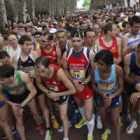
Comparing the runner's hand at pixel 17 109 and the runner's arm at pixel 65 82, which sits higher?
the runner's arm at pixel 65 82

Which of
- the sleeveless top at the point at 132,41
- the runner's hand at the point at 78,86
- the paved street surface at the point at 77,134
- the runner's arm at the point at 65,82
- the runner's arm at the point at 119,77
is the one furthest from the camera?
the sleeveless top at the point at 132,41

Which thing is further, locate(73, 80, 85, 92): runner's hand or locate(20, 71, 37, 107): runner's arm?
locate(73, 80, 85, 92): runner's hand

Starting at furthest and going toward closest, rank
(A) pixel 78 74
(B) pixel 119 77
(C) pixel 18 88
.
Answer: (A) pixel 78 74
(C) pixel 18 88
(B) pixel 119 77

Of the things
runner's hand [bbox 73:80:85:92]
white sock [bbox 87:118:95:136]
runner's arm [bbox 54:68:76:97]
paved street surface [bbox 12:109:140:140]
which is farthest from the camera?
paved street surface [bbox 12:109:140:140]

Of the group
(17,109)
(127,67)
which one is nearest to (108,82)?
(127,67)

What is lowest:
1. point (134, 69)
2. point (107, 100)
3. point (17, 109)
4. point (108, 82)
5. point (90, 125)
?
point (90, 125)

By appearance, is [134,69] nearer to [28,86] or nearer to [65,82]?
[65,82]

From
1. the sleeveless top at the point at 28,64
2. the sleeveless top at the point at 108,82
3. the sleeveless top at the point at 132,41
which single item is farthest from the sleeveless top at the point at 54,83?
the sleeveless top at the point at 132,41

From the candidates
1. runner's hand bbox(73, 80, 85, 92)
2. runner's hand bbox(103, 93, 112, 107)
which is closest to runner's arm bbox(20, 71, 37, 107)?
runner's hand bbox(73, 80, 85, 92)

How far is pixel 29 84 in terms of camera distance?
293cm

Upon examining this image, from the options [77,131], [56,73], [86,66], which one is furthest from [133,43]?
[77,131]

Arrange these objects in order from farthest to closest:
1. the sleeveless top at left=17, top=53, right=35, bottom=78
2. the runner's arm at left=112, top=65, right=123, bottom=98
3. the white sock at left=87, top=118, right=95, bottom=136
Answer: the sleeveless top at left=17, top=53, right=35, bottom=78 < the white sock at left=87, top=118, right=95, bottom=136 < the runner's arm at left=112, top=65, right=123, bottom=98

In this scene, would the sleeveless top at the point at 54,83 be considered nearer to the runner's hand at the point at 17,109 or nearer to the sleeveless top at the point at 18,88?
the sleeveless top at the point at 18,88

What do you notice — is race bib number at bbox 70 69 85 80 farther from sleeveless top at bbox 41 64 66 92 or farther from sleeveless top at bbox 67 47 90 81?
sleeveless top at bbox 41 64 66 92
